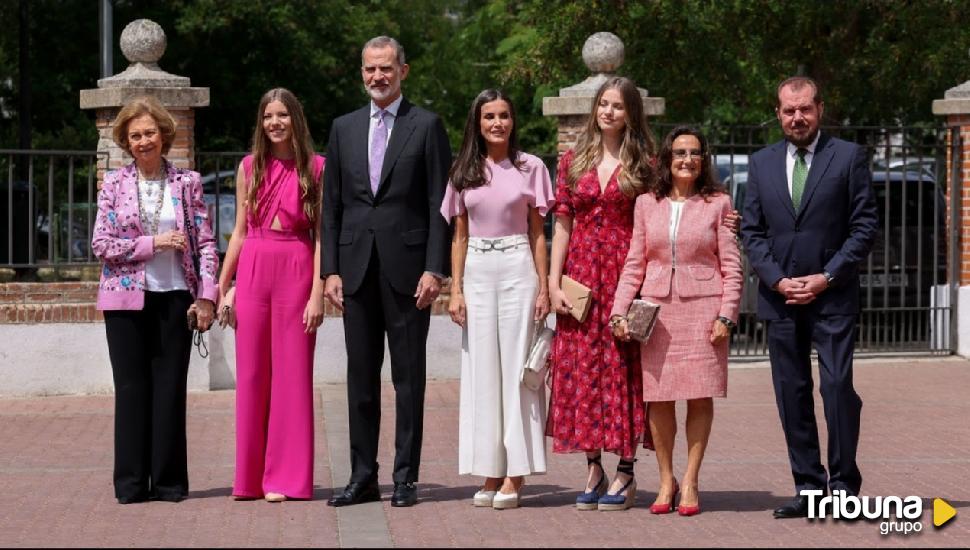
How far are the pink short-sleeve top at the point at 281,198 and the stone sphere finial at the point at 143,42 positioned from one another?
5.28 meters

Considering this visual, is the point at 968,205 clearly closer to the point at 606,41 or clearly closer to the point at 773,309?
the point at 606,41

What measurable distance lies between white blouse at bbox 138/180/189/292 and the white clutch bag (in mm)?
1745

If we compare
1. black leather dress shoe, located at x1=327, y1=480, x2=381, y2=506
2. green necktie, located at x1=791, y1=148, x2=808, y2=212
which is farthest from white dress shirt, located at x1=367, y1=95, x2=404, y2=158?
green necktie, located at x1=791, y1=148, x2=808, y2=212

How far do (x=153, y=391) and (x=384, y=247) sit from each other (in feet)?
4.55

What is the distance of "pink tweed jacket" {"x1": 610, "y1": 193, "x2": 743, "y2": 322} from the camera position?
788cm

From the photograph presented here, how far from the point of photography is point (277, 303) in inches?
335

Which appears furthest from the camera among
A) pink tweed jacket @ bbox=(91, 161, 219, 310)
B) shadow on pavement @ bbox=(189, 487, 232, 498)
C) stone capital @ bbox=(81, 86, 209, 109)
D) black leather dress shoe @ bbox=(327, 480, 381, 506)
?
stone capital @ bbox=(81, 86, 209, 109)

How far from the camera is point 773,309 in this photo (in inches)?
314

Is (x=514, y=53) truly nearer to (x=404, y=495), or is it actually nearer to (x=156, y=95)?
(x=156, y=95)

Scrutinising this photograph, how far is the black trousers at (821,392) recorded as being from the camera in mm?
7844

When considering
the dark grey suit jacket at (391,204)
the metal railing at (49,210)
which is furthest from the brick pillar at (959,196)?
the dark grey suit jacket at (391,204)

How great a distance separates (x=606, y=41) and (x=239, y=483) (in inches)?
256

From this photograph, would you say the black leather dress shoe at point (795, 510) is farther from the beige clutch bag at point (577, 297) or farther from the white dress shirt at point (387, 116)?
the white dress shirt at point (387, 116)

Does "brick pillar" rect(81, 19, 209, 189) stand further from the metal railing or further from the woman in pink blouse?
the woman in pink blouse
